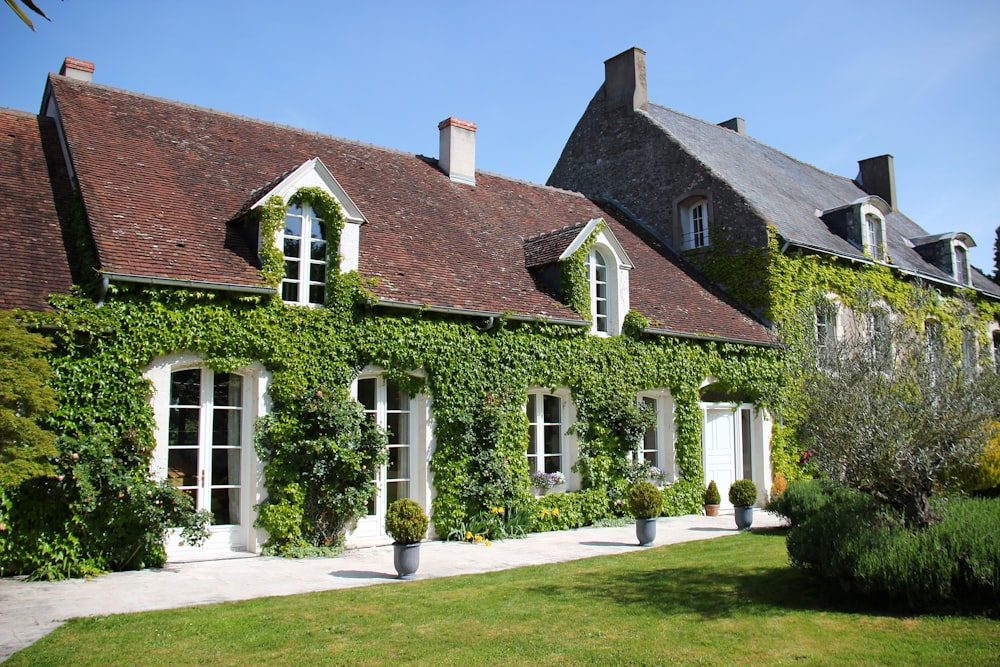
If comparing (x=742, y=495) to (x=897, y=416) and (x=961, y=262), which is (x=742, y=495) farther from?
(x=961, y=262)

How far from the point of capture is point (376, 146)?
60.9 ft

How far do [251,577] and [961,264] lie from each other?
80.8 feet

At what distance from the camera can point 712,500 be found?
16.8 m

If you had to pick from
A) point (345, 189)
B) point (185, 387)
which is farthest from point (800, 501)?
point (345, 189)

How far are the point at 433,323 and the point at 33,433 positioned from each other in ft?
20.8

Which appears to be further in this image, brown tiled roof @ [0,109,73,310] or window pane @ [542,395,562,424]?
window pane @ [542,395,562,424]

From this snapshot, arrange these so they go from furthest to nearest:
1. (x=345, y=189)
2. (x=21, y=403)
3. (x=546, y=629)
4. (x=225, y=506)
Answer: (x=345, y=189) < (x=225, y=506) < (x=21, y=403) < (x=546, y=629)

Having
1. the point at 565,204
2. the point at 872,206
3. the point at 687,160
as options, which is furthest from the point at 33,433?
the point at 872,206

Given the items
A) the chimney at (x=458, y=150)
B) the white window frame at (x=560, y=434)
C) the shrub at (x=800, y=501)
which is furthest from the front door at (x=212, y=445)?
the chimney at (x=458, y=150)

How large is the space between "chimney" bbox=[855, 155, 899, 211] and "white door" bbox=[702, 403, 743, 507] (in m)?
15.6

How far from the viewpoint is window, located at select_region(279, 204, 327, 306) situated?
1260cm

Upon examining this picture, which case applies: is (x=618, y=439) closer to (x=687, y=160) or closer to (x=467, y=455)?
(x=467, y=455)

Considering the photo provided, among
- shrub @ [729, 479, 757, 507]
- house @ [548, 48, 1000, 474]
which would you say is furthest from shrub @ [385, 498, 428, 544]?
house @ [548, 48, 1000, 474]

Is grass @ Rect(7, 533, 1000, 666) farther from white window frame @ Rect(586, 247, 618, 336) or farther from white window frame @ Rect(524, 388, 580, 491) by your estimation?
white window frame @ Rect(586, 247, 618, 336)
